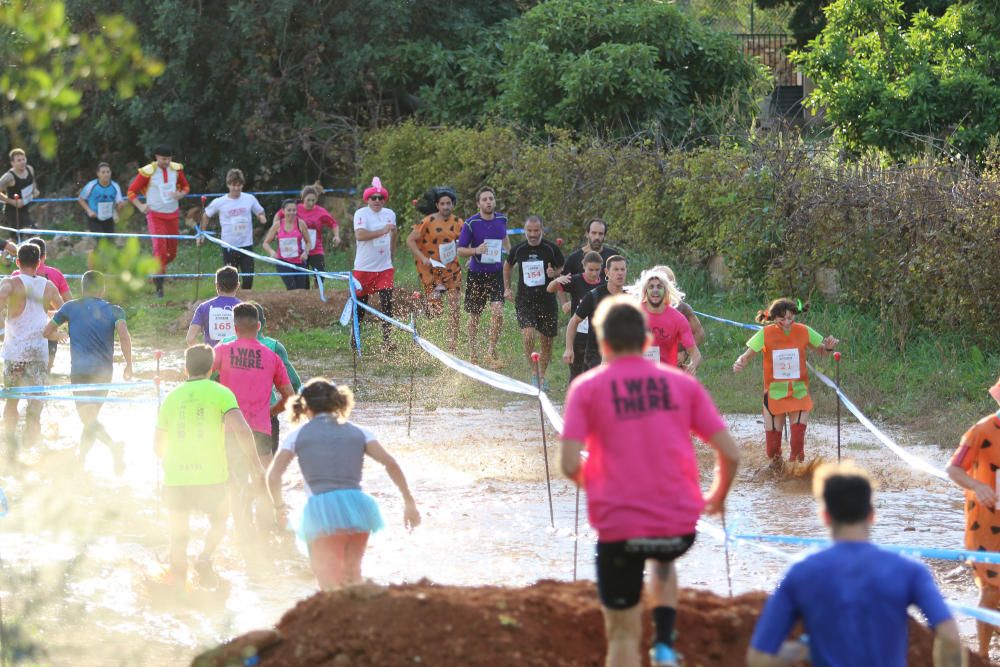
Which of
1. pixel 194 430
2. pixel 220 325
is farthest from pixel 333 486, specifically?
pixel 220 325

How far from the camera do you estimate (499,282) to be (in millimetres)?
15906

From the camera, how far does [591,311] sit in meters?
11.8

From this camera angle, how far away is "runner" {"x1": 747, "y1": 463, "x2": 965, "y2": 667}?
4.23 meters

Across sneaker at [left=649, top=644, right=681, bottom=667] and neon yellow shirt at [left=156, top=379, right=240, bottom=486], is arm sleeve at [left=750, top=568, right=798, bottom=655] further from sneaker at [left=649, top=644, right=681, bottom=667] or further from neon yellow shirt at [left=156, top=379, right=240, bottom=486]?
neon yellow shirt at [left=156, top=379, right=240, bottom=486]

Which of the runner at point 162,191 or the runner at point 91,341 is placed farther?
the runner at point 162,191

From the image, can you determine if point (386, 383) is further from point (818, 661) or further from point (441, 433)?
point (818, 661)

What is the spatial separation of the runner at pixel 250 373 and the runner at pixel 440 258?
7.33 metres

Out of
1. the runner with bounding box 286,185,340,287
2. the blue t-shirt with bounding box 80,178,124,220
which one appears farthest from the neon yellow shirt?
the blue t-shirt with bounding box 80,178,124,220

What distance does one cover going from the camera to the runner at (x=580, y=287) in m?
12.3

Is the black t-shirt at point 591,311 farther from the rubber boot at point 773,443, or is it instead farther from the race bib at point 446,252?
the race bib at point 446,252

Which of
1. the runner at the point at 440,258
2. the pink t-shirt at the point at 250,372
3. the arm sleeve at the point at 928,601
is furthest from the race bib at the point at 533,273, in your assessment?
the arm sleeve at the point at 928,601

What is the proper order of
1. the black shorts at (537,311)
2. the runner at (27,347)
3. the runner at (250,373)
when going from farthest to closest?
1. the black shorts at (537,311)
2. the runner at (27,347)
3. the runner at (250,373)

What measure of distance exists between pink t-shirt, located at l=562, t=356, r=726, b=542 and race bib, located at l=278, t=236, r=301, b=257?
1388cm

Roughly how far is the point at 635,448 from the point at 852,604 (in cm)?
104
